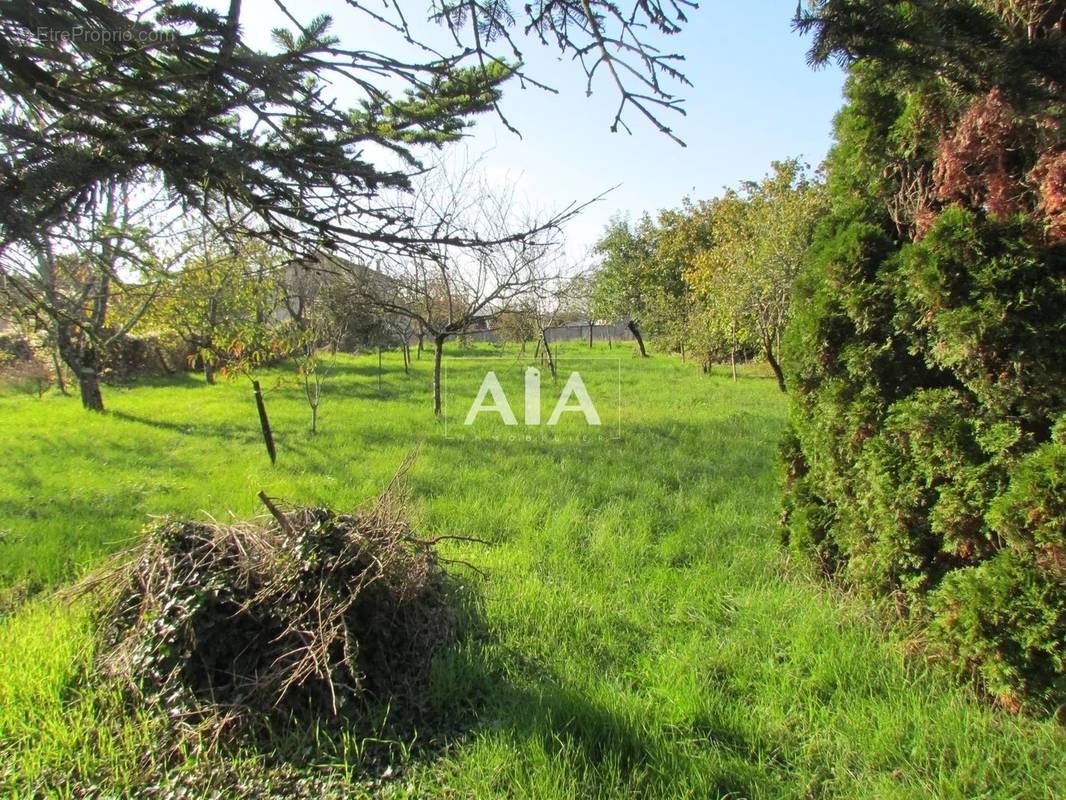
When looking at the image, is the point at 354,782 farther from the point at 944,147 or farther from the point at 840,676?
the point at 944,147

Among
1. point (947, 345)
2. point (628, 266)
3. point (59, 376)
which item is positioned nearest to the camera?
point (947, 345)

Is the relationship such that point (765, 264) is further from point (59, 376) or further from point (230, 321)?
point (59, 376)

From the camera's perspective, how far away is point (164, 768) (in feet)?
6.77

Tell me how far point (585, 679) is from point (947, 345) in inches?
89.4

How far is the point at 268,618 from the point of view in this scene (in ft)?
8.00

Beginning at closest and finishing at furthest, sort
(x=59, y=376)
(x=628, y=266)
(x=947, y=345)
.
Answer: (x=947, y=345) → (x=59, y=376) → (x=628, y=266)

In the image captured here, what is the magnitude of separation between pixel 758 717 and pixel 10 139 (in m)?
3.59

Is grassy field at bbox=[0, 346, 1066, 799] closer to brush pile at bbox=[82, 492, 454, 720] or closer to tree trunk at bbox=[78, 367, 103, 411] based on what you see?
brush pile at bbox=[82, 492, 454, 720]

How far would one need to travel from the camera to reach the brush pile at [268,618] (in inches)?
89.2

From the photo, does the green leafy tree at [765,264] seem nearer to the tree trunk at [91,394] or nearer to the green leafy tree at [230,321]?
the green leafy tree at [230,321]

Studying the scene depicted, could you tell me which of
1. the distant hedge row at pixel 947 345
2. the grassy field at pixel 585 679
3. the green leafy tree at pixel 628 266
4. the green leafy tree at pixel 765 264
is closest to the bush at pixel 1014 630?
the distant hedge row at pixel 947 345

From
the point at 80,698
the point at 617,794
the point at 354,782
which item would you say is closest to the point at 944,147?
the point at 617,794

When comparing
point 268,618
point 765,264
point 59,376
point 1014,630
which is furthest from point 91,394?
point 765,264

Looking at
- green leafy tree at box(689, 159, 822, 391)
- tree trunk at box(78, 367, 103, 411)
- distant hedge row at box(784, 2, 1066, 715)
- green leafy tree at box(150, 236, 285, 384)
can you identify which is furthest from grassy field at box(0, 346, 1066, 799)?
green leafy tree at box(689, 159, 822, 391)
